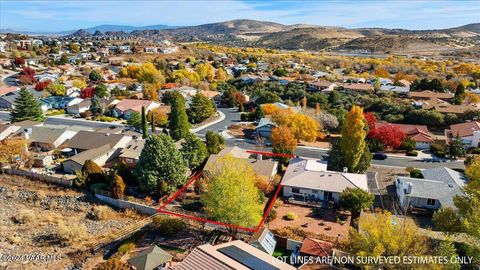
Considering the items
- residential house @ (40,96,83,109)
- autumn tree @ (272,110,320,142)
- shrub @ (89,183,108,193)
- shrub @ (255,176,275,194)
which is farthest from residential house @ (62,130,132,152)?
residential house @ (40,96,83,109)

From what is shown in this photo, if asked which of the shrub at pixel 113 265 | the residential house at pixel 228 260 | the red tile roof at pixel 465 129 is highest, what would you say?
the red tile roof at pixel 465 129

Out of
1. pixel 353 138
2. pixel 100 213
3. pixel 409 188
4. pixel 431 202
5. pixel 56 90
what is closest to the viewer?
pixel 100 213

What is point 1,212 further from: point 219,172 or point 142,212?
point 219,172

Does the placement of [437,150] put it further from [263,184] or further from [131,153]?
[131,153]

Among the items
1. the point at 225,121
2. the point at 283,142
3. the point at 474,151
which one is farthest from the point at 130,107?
the point at 474,151

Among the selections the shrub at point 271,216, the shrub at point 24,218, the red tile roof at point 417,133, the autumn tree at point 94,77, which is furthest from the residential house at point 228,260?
the autumn tree at point 94,77

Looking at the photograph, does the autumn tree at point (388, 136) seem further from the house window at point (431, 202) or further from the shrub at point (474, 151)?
the house window at point (431, 202)
